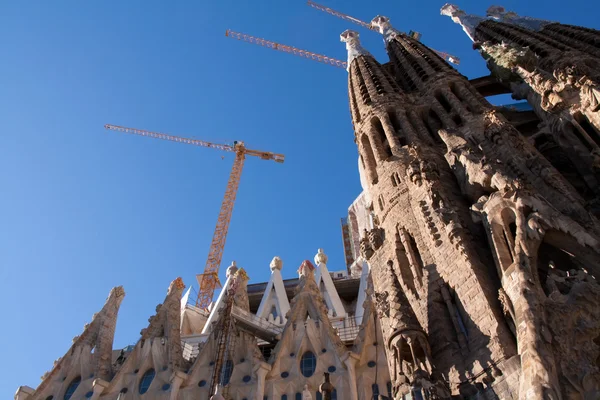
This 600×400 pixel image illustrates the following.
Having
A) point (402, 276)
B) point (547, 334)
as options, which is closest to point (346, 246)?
point (402, 276)

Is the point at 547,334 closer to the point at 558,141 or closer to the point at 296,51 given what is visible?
the point at 558,141

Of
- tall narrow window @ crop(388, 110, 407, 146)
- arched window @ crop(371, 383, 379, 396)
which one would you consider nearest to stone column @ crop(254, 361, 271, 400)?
arched window @ crop(371, 383, 379, 396)

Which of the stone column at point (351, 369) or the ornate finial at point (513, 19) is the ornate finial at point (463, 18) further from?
the stone column at point (351, 369)

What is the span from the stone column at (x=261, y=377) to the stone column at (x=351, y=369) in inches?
90.3

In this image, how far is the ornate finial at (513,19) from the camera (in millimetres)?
33500

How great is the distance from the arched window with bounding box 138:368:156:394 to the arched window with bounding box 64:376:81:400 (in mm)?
2393

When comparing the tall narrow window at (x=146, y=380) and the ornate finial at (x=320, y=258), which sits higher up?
the ornate finial at (x=320, y=258)

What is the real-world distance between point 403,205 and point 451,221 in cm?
283

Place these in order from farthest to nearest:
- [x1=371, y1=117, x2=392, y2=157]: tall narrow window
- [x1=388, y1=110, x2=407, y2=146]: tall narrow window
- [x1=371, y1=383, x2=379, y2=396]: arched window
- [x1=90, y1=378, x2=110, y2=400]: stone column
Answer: [x1=388, y1=110, x2=407, y2=146]: tall narrow window < [x1=371, y1=117, x2=392, y2=157]: tall narrow window < [x1=90, y1=378, x2=110, y2=400]: stone column < [x1=371, y1=383, x2=379, y2=396]: arched window

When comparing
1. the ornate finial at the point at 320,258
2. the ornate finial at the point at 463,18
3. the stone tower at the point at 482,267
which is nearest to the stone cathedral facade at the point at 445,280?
the stone tower at the point at 482,267

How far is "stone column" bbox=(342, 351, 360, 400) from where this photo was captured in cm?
1548

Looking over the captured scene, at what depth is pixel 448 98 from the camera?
2312 centimetres

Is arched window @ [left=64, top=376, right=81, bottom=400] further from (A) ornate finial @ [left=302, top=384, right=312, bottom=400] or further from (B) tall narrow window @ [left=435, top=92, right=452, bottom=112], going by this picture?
(B) tall narrow window @ [left=435, top=92, right=452, bottom=112]

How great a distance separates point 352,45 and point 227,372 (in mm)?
22850
